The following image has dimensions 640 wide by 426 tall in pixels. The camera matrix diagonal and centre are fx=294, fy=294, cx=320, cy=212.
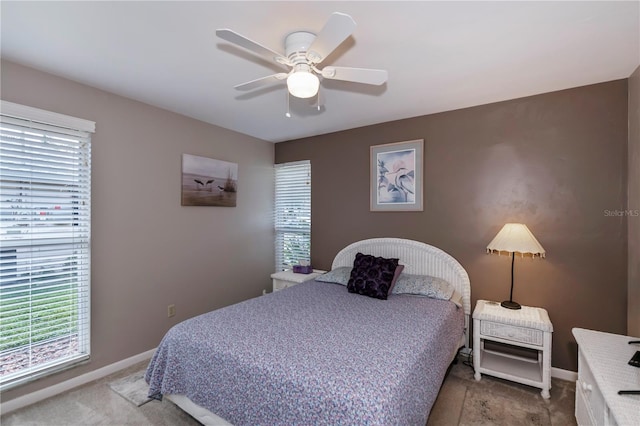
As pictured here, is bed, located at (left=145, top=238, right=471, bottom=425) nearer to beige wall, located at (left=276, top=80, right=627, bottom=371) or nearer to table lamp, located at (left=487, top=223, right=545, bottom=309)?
table lamp, located at (left=487, top=223, right=545, bottom=309)

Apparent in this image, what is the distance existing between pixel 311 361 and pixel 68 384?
224 centimetres

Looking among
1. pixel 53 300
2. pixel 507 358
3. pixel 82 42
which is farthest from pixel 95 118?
pixel 507 358

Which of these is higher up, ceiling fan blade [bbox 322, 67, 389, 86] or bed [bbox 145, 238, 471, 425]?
ceiling fan blade [bbox 322, 67, 389, 86]

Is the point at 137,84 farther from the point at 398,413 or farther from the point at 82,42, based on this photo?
the point at 398,413

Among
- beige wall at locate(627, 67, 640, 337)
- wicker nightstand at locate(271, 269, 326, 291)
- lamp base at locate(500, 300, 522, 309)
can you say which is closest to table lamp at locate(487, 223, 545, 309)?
lamp base at locate(500, 300, 522, 309)

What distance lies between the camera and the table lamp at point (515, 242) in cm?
241

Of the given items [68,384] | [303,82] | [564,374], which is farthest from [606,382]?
[68,384]

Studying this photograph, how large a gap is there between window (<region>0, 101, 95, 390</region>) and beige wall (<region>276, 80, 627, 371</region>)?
2.97 meters

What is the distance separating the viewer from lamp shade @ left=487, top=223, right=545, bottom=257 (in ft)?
7.89

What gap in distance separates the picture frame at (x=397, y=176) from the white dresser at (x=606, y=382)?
5.79ft

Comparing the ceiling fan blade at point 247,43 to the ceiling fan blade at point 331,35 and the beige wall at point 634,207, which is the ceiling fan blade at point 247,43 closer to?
the ceiling fan blade at point 331,35

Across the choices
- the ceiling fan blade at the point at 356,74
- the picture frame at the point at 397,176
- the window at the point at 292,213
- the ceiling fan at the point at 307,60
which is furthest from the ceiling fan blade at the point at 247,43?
the window at the point at 292,213

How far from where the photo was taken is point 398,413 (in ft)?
4.30

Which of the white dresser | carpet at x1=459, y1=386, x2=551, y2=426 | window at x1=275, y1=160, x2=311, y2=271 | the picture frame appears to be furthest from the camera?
window at x1=275, y1=160, x2=311, y2=271
